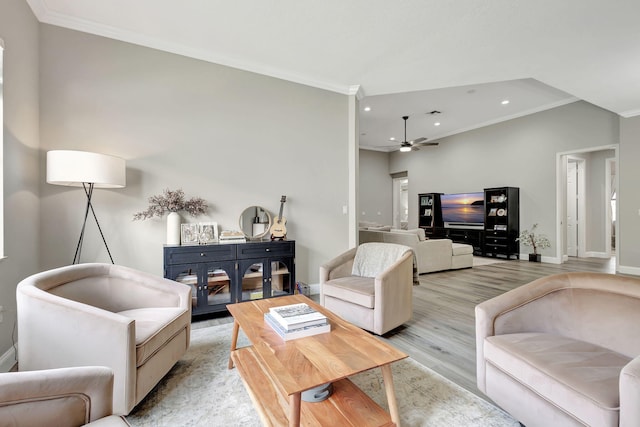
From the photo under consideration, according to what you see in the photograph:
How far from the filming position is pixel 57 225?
8.89 ft

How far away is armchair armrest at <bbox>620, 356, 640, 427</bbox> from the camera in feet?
3.15

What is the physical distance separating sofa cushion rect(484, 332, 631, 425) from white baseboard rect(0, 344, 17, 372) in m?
3.12

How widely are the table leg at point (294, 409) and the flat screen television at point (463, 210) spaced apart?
7.27m

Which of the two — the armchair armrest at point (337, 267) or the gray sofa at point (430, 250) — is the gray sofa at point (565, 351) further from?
the gray sofa at point (430, 250)

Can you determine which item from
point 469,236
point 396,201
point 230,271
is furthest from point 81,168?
point 396,201

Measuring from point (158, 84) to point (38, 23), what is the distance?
1019mm

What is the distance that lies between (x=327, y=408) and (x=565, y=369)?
3.53 feet

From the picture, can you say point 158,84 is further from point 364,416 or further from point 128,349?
point 364,416

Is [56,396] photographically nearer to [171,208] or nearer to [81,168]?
[81,168]

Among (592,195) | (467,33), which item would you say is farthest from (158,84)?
(592,195)

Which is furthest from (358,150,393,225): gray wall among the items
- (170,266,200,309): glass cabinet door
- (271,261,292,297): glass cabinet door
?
(170,266,200,309): glass cabinet door

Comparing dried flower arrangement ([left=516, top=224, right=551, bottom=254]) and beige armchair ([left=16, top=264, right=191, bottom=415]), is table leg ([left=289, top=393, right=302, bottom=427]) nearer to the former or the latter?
beige armchair ([left=16, top=264, right=191, bottom=415])

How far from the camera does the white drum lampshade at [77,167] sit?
2.27m

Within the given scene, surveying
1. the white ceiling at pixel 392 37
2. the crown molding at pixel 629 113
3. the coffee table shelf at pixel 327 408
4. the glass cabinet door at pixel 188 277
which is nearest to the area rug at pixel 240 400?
the coffee table shelf at pixel 327 408
